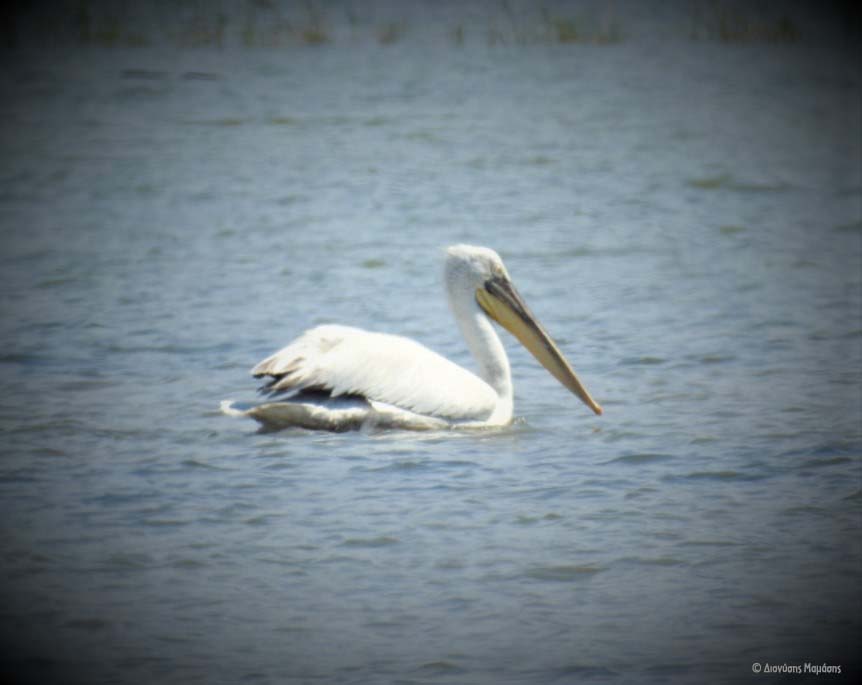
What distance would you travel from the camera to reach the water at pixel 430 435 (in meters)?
3.71

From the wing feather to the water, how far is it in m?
0.15

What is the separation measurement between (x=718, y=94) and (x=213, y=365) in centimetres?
1119

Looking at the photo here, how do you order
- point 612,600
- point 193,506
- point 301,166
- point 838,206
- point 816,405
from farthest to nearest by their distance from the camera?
point 301,166, point 838,206, point 816,405, point 193,506, point 612,600

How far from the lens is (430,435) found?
5422 mm

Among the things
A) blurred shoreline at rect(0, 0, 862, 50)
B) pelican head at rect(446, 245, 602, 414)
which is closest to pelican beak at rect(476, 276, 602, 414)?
pelican head at rect(446, 245, 602, 414)

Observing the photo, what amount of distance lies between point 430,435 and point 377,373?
31 centimetres

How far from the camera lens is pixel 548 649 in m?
3.56

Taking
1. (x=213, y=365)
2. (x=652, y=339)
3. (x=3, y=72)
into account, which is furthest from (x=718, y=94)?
(x=213, y=365)

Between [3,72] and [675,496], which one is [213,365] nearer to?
[675,496]

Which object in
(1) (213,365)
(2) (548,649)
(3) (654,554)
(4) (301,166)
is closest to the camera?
(2) (548,649)

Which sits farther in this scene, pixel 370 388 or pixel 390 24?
pixel 390 24

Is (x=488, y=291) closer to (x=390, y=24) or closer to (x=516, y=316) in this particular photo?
(x=516, y=316)

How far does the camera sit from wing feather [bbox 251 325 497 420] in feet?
17.3

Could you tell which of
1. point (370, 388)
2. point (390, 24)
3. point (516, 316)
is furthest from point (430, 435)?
point (390, 24)
